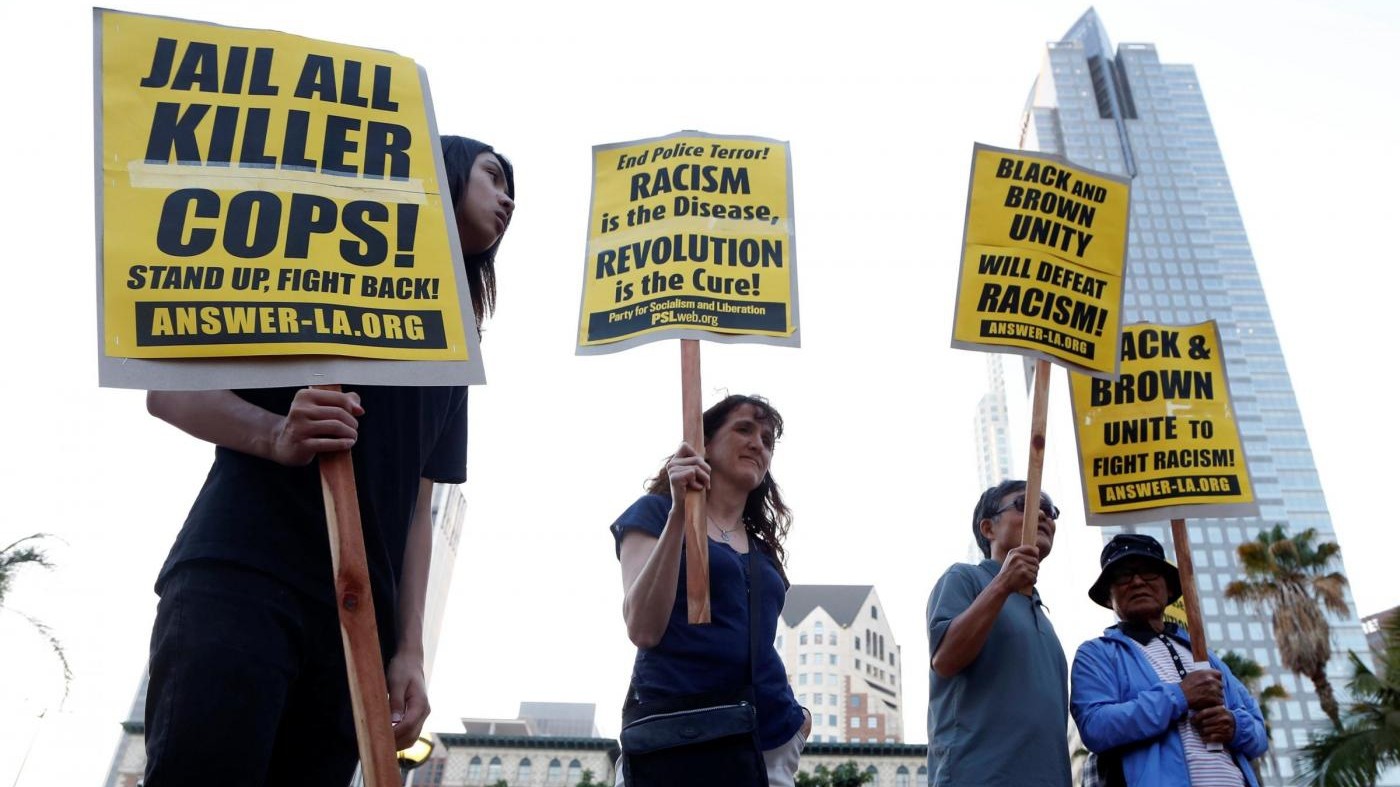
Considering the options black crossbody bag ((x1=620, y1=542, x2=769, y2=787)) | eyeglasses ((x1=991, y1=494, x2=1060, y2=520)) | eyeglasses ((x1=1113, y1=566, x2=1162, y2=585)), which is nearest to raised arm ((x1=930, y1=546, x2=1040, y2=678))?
eyeglasses ((x1=991, y1=494, x2=1060, y2=520))

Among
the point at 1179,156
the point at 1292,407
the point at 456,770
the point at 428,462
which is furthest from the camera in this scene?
the point at 1179,156

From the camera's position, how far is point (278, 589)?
2.34 m

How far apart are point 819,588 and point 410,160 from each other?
5352 inches

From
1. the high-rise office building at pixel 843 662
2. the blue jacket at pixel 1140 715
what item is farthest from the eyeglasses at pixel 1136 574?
the high-rise office building at pixel 843 662

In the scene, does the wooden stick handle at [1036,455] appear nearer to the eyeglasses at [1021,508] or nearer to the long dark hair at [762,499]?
the eyeglasses at [1021,508]

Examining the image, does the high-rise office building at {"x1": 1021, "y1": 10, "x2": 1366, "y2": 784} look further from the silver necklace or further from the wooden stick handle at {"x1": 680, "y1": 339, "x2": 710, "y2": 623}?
the wooden stick handle at {"x1": 680, "y1": 339, "x2": 710, "y2": 623}

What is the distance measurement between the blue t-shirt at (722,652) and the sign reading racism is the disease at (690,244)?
2.69ft

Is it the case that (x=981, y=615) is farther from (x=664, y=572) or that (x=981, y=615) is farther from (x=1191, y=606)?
(x=664, y=572)

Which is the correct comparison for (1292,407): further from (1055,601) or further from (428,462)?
(428,462)

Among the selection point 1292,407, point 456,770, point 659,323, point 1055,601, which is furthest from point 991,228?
point 1292,407

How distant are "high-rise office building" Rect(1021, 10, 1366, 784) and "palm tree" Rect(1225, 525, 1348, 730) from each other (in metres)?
86.4

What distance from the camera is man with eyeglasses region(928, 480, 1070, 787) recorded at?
3.97 meters

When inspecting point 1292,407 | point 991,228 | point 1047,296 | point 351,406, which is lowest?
point 351,406

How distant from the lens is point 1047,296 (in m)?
5.11
